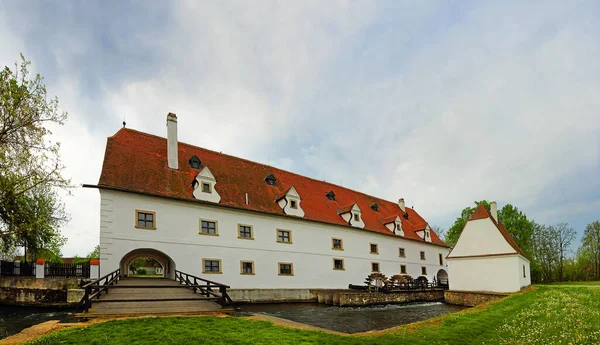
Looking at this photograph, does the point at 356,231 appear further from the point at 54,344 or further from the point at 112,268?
the point at 54,344

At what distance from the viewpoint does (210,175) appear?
25.0 m

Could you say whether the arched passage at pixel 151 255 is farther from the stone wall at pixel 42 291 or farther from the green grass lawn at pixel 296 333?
the green grass lawn at pixel 296 333

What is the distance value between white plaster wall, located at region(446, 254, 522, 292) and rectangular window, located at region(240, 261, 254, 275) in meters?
16.7

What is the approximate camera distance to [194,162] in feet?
88.3

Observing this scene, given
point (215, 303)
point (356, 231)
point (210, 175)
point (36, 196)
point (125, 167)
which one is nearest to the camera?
point (215, 303)

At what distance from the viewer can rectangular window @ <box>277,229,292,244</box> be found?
2784 cm

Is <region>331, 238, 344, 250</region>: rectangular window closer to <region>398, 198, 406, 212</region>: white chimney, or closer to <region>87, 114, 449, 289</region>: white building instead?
<region>87, 114, 449, 289</region>: white building

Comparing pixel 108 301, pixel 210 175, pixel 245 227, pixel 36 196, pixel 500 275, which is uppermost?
pixel 210 175

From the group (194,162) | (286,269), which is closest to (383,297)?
(286,269)

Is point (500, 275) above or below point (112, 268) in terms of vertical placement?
below

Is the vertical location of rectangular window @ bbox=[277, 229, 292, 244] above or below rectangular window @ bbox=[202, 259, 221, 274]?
above

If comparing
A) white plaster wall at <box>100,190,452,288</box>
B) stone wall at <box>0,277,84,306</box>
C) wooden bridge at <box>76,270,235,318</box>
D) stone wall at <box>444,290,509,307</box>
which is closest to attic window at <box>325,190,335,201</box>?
white plaster wall at <box>100,190,452,288</box>

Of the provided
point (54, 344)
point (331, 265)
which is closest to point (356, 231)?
point (331, 265)

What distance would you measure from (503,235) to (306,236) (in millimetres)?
14981
